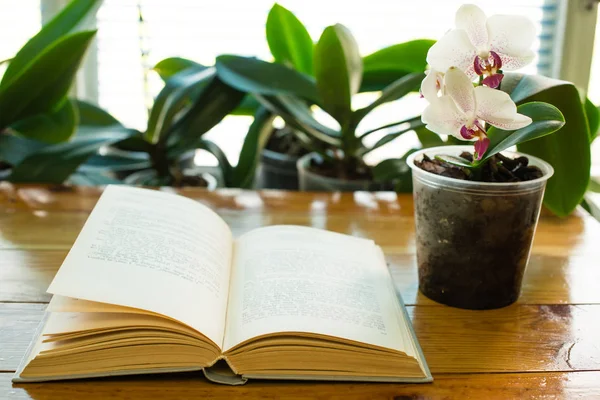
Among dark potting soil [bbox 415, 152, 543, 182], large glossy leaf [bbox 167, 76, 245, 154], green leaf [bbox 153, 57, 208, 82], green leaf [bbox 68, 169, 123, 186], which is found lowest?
green leaf [bbox 68, 169, 123, 186]

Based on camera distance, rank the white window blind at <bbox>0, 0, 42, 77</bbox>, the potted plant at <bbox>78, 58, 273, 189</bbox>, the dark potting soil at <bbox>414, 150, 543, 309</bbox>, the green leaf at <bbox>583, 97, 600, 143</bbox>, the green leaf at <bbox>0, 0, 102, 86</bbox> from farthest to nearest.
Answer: the white window blind at <bbox>0, 0, 42, 77</bbox>, the potted plant at <bbox>78, 58, 273, 189</bbox>, the green leaf at <bbox>0, 0, 102, 86</bbox>, the green leaf at <bbox>583, 97, 600, 143</bbox>, the dark potting soil at <bbox>414, 150, 543, 309</bbox>

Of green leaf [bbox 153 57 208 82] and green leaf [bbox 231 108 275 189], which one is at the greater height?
green leaf [bbox 153 57 208 82]

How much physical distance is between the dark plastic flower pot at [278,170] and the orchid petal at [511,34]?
0.86 m

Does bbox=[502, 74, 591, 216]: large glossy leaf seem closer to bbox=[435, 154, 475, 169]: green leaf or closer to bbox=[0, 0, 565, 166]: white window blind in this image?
bbox=[435, 154, 475, 169]: green leaf

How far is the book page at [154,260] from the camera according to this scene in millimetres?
620

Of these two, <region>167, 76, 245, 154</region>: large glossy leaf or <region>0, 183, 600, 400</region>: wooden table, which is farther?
<region>167, 76, 245, 154</region>: large glossy leaf

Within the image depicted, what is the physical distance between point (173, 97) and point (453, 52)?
2.34 ft

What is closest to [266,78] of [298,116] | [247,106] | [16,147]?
[298,116]

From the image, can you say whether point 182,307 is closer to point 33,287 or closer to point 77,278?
point 77,278

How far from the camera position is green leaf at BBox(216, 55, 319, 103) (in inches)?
47.3

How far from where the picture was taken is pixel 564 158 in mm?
845

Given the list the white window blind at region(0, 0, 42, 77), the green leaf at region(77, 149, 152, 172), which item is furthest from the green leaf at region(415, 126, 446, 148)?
the white window blind at region(0, 0, 42, 77)

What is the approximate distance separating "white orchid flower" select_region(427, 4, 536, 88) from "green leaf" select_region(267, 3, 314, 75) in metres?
0.69

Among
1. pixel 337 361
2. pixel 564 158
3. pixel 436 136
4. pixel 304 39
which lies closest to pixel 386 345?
pixel 337 361
